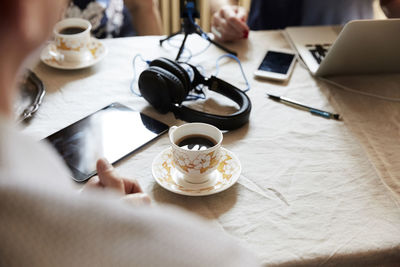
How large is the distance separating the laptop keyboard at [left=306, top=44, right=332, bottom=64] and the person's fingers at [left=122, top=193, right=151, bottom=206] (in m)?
0.70

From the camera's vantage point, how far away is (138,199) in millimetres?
668

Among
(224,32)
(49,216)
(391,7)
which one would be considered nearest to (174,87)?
(224,32)

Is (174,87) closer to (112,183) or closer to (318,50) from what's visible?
(112,183)

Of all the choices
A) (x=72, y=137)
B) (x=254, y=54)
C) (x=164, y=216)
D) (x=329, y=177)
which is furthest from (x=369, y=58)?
(x=164, y=216)

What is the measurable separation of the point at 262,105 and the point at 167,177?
0.34 metres

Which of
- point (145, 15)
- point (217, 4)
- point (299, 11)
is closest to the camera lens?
point (217, 4)

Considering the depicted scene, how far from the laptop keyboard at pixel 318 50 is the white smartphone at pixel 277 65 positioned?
59mm

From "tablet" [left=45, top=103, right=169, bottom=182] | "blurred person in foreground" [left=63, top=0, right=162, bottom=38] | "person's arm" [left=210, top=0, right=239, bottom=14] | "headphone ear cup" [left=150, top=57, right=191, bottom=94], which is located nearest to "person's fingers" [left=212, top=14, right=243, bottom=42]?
"person's arm" [left=210, top=0, right=239, bottom=14]

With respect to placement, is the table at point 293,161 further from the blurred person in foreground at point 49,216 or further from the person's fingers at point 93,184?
the blurred person in foreground at point 49,216

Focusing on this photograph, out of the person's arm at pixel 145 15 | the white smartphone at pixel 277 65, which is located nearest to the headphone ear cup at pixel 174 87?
the white smartphone at pixel 277 65

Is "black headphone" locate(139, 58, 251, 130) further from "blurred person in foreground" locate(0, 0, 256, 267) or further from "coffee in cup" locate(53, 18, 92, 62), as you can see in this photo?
"blurred person in foreground" locate(0, 0, 256, 267)

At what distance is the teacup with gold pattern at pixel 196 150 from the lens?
73cm

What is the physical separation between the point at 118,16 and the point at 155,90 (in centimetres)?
93

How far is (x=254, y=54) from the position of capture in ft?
4.01
